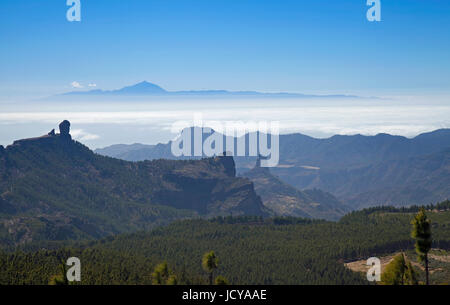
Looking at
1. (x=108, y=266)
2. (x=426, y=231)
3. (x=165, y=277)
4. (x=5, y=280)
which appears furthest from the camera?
(x=108, y=266)
